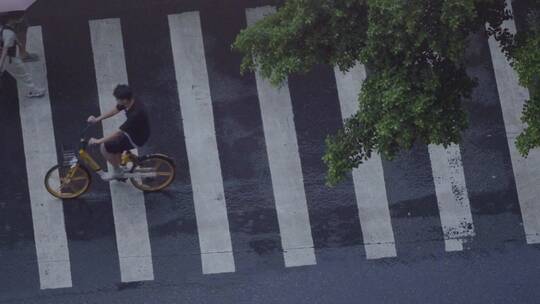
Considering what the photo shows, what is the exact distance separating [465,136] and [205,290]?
4680 millimetres

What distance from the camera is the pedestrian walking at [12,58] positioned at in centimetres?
1401

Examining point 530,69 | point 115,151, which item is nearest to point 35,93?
point 115,151

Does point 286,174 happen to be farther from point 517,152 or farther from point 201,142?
point 517,152

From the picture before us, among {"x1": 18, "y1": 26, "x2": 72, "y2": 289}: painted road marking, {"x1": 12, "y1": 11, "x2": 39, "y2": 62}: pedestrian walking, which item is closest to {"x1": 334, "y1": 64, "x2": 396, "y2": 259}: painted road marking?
{"x1": 18, "y1": 26, "x2": 72, "y2": 289}: painted road marking

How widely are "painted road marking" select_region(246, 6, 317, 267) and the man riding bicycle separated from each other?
2.37 metres

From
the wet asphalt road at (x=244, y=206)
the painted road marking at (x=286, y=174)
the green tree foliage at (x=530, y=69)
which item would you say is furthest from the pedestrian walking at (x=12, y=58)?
the green tree foliage at (x=530, y=69)

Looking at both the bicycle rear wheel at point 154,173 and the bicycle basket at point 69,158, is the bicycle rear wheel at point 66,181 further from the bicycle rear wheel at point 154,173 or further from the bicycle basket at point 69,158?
the bicycle rear wheel at point 154,173

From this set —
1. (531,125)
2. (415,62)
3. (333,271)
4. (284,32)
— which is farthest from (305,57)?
(333,271)

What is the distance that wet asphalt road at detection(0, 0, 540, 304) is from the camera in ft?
44.0

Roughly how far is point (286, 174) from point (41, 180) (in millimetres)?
3786

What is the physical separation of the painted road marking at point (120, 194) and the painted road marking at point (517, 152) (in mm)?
5682

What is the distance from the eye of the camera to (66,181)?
13.9 meters

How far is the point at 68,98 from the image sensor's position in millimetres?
14836

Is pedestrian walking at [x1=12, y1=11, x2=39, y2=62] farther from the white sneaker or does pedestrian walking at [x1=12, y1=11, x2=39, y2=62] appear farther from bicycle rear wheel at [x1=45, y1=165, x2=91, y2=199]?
bicycle rear wheel at [x1=45, y1=165, x2=91, y2=199]
